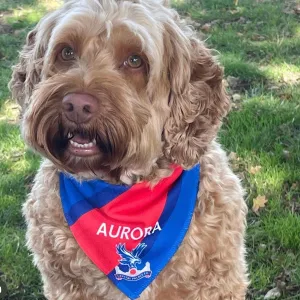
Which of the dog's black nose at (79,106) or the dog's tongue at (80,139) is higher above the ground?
the dog's black nose at (79,106)

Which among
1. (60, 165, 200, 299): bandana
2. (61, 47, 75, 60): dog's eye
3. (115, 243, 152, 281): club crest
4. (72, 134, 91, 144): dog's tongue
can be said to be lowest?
(115, 243, 152, 281): club crest

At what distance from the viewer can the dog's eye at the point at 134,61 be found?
3068mm

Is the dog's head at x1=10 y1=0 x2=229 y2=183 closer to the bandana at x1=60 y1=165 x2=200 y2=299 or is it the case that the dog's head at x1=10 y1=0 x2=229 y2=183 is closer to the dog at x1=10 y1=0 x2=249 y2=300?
the dog at x1=10 y1=0 x2=249 y2=300

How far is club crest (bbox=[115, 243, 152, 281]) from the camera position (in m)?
3.56

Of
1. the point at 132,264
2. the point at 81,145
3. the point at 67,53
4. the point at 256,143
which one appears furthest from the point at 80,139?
the point at 256,143

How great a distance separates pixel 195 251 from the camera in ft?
11.3

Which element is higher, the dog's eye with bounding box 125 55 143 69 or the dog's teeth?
the dog's eye with bounding box 125 55 143 69

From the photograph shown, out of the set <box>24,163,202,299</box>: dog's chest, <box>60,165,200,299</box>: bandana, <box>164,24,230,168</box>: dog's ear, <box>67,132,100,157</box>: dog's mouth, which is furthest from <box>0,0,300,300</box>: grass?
<box>67,132,100,157</box>: dog's mouth

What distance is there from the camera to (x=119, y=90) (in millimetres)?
2959

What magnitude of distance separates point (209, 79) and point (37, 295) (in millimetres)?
1783

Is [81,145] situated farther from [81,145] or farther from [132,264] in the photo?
[132,264]

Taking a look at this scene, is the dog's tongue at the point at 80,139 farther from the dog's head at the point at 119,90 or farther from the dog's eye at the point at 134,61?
the dog's eye at the point at 134,61

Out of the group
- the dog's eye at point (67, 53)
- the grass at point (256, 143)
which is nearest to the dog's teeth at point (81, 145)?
the dog's eye at point (67, 53)

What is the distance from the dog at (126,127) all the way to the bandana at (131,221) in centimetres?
3
